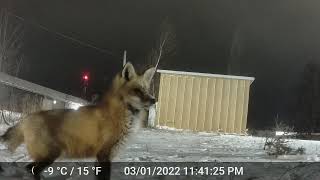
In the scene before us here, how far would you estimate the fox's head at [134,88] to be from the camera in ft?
23.0

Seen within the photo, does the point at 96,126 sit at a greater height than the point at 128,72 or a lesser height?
lesser

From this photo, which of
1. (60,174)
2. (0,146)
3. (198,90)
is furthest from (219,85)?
(60,174)

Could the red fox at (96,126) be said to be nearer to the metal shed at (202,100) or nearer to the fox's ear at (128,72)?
the fox's ear at (128,72)

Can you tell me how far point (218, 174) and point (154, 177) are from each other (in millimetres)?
1025

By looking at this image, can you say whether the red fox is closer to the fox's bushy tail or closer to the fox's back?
the fox's back

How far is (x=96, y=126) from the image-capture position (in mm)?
6945

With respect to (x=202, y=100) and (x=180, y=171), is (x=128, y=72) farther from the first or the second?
(x=202, y=100)

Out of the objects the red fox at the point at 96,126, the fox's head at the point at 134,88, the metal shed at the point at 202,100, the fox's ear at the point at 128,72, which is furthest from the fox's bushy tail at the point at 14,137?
the metal shed at the point at 202,100

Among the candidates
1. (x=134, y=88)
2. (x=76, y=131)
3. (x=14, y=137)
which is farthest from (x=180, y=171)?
(x=14, y=137)

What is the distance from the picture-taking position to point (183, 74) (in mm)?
29344

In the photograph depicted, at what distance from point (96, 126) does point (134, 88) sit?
0.66 metres

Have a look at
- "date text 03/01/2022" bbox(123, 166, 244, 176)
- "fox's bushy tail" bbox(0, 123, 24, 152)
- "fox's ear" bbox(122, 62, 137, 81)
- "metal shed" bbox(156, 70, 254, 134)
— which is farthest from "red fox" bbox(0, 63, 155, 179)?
"metal shed" bbox(156, 70, 254, 134)

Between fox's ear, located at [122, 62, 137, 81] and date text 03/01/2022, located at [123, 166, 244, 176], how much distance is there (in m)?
2.07

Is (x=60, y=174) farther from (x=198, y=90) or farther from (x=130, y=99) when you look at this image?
(x=198, y=90)
